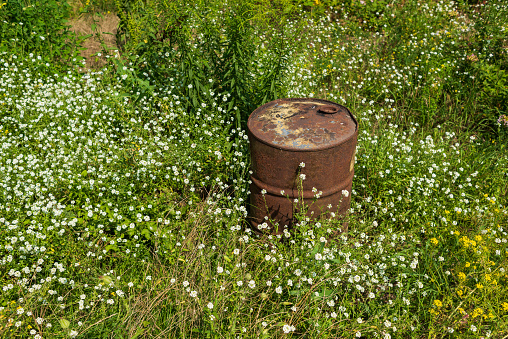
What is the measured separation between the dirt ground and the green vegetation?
25 centimetres

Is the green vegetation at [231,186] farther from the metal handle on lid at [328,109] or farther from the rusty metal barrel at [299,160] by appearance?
the metal handle on lid at [328,109]

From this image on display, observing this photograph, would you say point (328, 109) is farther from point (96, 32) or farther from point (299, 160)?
→ point (96, 32)

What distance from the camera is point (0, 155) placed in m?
4.03

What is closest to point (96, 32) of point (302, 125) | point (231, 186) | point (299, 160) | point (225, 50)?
point (225, 50)

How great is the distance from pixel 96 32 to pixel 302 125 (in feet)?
14.7

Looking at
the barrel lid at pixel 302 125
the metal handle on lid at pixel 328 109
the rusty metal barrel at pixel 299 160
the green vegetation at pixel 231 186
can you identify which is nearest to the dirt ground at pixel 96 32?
the green vegetation at pixel 231 186

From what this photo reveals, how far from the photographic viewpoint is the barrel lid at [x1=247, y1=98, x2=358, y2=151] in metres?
2.98

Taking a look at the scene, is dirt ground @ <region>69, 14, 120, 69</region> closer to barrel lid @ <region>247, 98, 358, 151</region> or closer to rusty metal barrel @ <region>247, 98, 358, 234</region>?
barrel lid @ <region>247, 98, 358, 151</region>

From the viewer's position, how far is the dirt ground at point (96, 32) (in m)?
5.92

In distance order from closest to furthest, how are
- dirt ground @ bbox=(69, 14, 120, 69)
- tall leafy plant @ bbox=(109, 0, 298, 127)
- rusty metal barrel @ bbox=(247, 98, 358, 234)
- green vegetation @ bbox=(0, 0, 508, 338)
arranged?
green vegetation @ bbox=(0, 0, 508, 338)
rusty metal barrel @ bbox=(247, 98, 358, 234)
tall leafy plant @ bbox=(109, 0, 298, 127)
dirt ground @ bbox=(69, 14, 120, 69)

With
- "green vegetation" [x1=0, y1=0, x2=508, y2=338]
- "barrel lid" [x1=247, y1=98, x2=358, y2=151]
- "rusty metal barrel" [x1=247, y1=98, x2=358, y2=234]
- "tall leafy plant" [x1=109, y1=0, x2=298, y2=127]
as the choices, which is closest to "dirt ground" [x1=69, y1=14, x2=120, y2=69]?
"green vegetation" [x1=0, y1=0, x2=508, y2=338]

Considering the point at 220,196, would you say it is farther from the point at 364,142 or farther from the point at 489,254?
the point at 489,254

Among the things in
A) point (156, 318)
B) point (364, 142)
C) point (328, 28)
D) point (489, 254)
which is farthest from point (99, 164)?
point (328, 28)

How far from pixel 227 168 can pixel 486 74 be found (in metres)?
3.57
